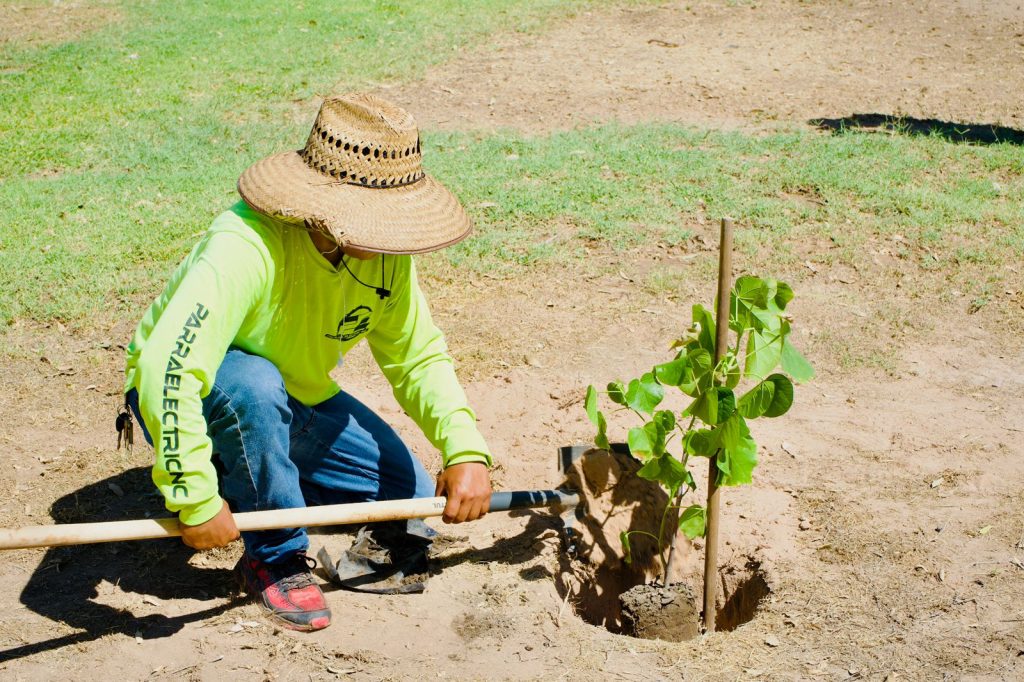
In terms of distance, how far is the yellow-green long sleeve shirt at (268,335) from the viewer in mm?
2855

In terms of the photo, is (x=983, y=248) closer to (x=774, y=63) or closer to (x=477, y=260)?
(x=477, y=260)

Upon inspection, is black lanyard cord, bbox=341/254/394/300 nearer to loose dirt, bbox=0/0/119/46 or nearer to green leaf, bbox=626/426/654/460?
green leaf, bbox=626/426/654/460

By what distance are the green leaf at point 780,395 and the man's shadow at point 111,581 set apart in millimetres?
1960

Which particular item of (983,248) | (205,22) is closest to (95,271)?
(983,248)

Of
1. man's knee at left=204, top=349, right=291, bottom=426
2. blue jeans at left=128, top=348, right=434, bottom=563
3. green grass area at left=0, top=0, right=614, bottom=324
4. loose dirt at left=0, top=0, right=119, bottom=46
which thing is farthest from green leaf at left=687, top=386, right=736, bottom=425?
loose dirt at left=0, top=0, right=119, bottom=46

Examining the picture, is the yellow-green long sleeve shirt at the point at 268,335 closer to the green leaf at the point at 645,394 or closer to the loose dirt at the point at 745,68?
the green leaf at the point at 645,394

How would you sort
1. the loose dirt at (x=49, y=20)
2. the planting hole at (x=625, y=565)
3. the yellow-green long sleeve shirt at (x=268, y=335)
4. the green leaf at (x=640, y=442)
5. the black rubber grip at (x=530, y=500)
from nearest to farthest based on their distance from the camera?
the yellow-green long sleeve shirt at (x=268, y=335) < the green leaf at (x=640, y=442) < the black rubber grip at (x=530, y=500) < the planting hole at (x=625, y=565) < the loose dirt at (x=49, y=20)

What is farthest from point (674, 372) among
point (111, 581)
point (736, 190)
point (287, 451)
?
point (736, 190)

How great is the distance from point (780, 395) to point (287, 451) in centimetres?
159

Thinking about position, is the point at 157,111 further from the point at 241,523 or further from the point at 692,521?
the point at 692,521

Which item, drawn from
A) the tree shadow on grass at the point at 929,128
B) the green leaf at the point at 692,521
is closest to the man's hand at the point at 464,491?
the green leaf at the point at 692,521

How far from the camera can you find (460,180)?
6.84 meters

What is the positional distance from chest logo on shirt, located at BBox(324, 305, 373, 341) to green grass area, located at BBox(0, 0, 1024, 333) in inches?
94.4

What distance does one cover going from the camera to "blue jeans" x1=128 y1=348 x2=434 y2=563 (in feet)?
10.6
